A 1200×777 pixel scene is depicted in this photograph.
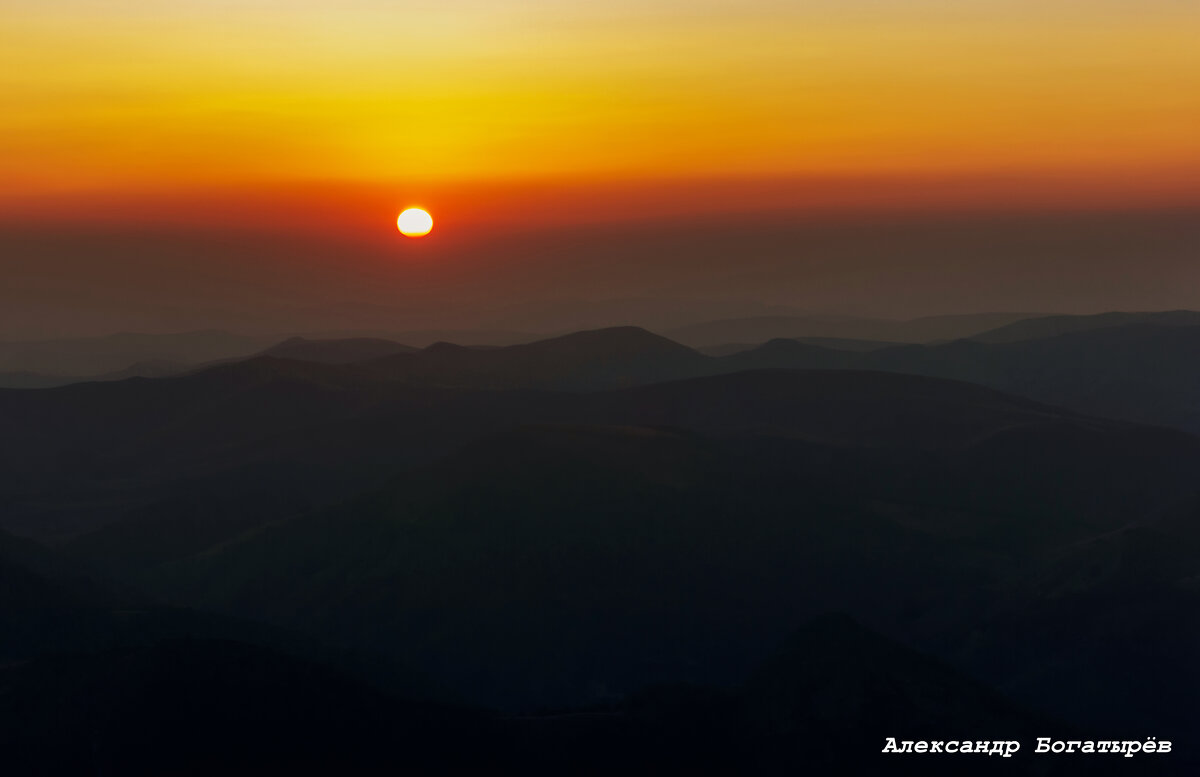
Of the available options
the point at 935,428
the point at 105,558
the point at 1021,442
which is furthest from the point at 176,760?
the point at 935,428

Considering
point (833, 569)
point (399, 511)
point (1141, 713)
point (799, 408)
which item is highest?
point (799, 408)

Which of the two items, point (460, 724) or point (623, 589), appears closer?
point (460, 724)

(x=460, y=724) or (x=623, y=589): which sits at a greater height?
(x=623, y=589)

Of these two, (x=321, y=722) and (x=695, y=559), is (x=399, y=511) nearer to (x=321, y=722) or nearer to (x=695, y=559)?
(x=695, y=559)

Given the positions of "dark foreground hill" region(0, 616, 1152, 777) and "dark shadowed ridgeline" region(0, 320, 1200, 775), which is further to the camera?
"dark shadowed ridgeline" region(0, 320, 1200, 775)

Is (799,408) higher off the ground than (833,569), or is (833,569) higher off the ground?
(799,408)

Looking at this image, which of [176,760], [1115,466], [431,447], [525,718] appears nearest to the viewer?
[176,760]

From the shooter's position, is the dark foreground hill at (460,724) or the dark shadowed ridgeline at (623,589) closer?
the dark foreground hill at (460,724)

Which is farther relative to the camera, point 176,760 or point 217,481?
point 217,481
